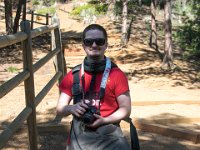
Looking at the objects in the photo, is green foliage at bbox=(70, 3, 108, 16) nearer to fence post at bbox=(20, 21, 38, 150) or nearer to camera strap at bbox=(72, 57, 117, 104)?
fence post at bbox=(20, 21, 38, 150)

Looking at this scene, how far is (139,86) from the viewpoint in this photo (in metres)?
10.1

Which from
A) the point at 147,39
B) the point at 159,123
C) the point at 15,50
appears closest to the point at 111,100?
the point at 159,123

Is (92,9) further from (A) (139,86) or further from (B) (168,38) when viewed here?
(A) (139,86)

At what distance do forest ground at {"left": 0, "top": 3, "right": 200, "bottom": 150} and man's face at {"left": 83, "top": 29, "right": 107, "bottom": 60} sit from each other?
8.32 feet

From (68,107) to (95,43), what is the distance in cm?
43

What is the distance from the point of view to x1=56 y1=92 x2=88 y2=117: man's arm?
229 cm

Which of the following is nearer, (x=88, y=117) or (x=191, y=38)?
(x=88, y=117)

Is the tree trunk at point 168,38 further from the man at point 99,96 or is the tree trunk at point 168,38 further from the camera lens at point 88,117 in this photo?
the camera lens at point 88,117

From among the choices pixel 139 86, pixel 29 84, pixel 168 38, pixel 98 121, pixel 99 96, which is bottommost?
pixel 139 86

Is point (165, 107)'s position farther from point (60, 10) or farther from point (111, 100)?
point (60, 10)

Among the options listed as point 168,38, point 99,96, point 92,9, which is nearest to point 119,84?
point 99,96

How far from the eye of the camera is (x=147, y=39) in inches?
784

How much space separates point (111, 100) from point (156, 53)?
13.8 meters

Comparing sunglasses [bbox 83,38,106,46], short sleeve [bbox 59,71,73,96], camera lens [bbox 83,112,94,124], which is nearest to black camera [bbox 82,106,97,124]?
camera lens [bbox 83,112,94,124]
